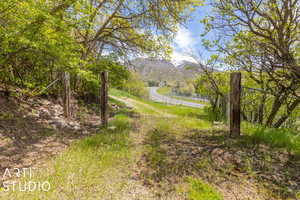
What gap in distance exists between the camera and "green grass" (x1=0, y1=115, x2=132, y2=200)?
1.76 meters

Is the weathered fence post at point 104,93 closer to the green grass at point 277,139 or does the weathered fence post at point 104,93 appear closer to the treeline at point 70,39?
the treeline at point 70,39

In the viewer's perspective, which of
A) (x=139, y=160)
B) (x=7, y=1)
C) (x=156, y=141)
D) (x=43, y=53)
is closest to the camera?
(x=7, y=1)

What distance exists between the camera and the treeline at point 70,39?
2.65 meters

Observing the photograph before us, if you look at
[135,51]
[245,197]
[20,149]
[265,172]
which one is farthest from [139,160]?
[135,51]

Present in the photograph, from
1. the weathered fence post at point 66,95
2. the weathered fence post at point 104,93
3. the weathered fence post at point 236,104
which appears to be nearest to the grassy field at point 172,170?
the weathered fence post at point 236,104

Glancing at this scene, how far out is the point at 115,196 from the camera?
5.91 ft

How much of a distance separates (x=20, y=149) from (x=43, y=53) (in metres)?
2.05

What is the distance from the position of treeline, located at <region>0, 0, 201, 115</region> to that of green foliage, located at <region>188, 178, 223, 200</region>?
3.53m

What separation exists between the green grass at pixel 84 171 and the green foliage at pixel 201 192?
1.00m

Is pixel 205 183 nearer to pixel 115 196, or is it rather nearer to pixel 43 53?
pixel 115 196

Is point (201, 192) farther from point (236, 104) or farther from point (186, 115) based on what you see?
point (186, 115)

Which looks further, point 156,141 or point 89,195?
point 156,141

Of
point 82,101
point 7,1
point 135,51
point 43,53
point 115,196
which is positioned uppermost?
point 135,51

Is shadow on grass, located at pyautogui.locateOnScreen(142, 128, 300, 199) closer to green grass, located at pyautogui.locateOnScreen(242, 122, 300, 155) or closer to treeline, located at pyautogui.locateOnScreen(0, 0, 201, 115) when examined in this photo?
green grass, located at pyautogui.locateOnScreen(242, 122, 300, 155)
